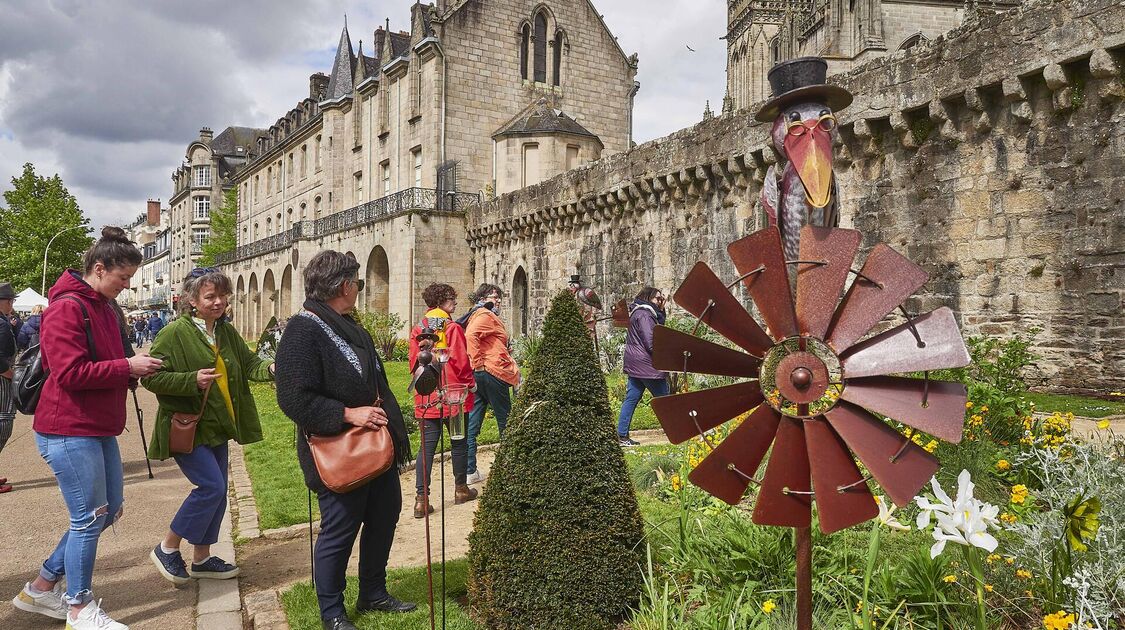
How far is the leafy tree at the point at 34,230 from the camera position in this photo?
114 feet

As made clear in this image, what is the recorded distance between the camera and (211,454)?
4.32 meters

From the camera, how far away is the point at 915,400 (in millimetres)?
2330

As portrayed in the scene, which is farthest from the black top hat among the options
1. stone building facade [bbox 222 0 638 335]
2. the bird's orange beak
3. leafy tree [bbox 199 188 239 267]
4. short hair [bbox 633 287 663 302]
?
leafy tree [bbox 199 188 239 267]

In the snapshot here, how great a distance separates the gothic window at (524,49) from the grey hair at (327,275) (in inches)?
1061

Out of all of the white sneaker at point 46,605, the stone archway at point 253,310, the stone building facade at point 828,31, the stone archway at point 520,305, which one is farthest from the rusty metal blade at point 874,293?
the stone archway at point 253,310

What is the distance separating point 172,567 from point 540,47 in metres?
28.1

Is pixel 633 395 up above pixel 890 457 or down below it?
below

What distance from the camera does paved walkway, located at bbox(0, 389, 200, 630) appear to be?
399 cm

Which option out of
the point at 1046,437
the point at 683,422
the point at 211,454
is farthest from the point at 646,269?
the point at 683,422

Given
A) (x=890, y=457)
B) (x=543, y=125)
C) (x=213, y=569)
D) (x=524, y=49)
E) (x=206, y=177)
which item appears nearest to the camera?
(x=890, y=457)

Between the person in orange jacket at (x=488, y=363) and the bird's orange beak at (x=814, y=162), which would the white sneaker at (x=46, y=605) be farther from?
the bird's orange beak at (x=814, y=162)

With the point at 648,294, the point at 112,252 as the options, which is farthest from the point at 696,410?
the point at 648,294

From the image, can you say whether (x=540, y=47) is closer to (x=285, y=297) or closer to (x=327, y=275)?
(x=285, y=297)

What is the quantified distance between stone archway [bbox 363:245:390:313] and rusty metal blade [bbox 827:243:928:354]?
1067 inches
